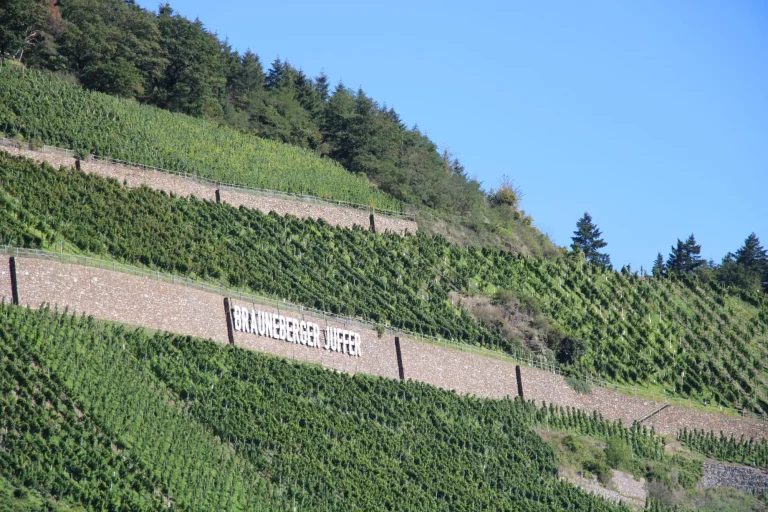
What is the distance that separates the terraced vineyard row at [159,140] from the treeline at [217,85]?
9.46 feet

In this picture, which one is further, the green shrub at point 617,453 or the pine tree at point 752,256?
the pine tree at point 752,256

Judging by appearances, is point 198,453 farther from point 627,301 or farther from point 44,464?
point 627,301

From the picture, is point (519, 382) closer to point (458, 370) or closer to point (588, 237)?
point (458, 370)

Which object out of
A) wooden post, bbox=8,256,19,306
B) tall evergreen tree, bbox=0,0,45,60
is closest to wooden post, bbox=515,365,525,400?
wooden post, bbox=8,256,19,306

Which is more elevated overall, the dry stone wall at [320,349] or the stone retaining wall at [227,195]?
the stone retaining wall at [227,195]

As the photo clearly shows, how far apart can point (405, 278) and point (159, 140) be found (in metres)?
14.6

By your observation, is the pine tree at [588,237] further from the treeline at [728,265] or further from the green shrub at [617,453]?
the green shrub at [617,453]

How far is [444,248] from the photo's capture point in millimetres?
83562

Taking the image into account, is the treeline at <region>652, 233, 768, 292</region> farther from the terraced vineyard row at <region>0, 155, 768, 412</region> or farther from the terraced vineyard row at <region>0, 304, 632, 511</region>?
the terraced vineyard row at <region>0, 304, 632, 511</region>

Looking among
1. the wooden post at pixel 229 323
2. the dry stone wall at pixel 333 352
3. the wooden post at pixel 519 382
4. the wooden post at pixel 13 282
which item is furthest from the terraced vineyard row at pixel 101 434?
the wooden post at pixel 519 382

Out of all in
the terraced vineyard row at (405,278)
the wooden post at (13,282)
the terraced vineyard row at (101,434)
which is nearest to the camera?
the terraced vineyard row at (101,434)

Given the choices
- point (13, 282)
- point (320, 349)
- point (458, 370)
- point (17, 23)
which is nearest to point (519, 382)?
point (458, 370)

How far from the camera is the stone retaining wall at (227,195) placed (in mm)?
66750

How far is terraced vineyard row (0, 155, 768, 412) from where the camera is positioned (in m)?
62.1
